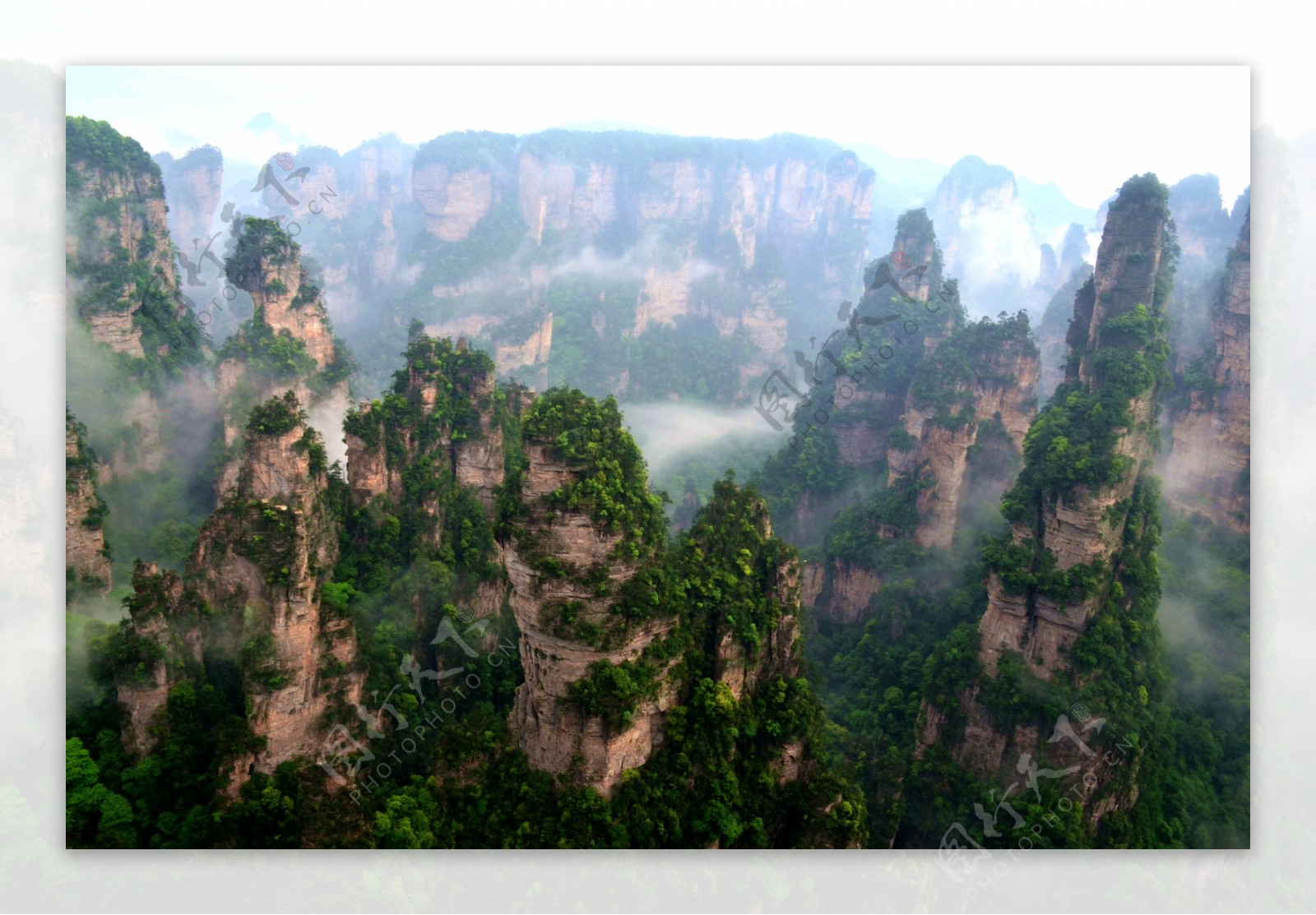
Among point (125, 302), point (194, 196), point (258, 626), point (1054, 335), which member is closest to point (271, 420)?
point (258, 626)

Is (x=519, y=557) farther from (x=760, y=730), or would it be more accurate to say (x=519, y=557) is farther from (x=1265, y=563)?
(x=1265, y=563)

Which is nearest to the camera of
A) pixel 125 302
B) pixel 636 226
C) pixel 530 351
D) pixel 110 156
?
pixel 125 302

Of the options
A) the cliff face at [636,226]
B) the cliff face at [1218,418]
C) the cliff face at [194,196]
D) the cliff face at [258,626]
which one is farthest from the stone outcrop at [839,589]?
the cliff face at [194,196]

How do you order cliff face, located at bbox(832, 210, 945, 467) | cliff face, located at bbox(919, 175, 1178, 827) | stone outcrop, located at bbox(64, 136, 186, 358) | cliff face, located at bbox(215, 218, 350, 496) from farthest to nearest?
cliff face, located at bbox(832, 210, 945, 467) → cliff face, located at bbox(215, 218, 350, 496) → stone outcrop, located at bbox(64, 136, 186, 358) → cliff face, located at bbox(919, 175, 1178, 827)

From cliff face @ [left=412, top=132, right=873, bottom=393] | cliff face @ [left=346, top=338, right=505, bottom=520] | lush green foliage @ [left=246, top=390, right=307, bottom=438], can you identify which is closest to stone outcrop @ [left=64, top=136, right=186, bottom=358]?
lush green foliage @ [left=246, top=390, right=307, bottom=438]

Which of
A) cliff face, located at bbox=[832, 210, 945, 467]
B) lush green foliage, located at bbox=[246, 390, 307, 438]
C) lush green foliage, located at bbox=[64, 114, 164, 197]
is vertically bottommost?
lush green foliage, located at bbox=[246, 390, 307, 438]

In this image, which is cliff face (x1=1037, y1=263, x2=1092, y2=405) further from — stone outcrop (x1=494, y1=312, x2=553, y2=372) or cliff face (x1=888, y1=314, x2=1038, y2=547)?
stone outcrop (x1=494, y1=312, x2=553, y2=372)

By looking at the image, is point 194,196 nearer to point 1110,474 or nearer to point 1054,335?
point 1054,335
